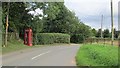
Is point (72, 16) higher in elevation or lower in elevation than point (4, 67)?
higher

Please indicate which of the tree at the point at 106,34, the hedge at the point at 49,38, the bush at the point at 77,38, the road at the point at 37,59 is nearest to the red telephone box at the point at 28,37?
the hedge at the point at 49,38

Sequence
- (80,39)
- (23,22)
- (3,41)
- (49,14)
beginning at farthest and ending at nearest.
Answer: (80,39) → (23,22) → (49,14) → (3,41)

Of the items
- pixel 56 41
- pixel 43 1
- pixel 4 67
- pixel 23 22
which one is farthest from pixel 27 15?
pixel 4 67

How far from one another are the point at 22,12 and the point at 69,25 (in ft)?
152

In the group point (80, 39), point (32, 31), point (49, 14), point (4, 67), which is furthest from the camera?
point (80, 39)

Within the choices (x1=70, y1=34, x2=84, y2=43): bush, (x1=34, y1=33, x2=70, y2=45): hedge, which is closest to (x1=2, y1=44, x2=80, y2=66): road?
(x1=34, y1=33, x2=70, y2=45): hedge

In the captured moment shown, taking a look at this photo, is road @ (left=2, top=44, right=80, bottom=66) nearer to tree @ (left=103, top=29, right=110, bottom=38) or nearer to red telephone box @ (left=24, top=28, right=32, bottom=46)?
red telephone box @ (left=24, top=28, right=32, bottom=46)

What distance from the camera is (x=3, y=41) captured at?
44.9m

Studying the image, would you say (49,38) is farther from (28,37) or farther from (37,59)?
(37,59)

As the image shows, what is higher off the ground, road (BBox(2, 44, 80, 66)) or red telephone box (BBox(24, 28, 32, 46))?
red telephone box (BBox(24, 28, 32, 46))

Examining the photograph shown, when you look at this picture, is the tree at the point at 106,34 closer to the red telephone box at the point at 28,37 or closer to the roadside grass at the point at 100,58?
the red telephone box at the point at 28,37

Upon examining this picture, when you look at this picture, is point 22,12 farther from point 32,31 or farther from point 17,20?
point 32,31

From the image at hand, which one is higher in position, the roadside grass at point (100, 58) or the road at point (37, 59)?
the roadside grass at point (100, 58)

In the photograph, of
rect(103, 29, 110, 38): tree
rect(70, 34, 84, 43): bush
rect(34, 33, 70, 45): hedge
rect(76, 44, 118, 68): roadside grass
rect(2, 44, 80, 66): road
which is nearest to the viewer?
rect(76, 44, 118, 68): roadside grass
